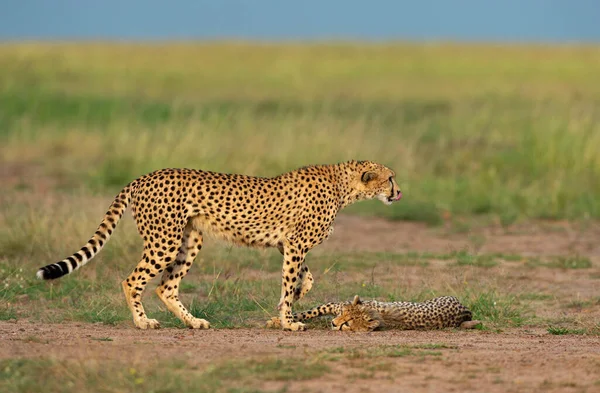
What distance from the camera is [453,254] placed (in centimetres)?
1014

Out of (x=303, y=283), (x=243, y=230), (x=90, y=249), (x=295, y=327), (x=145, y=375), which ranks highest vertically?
(x=243, y=230)

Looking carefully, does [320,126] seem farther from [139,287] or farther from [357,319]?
[139,287]

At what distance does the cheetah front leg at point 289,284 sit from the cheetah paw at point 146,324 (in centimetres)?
79

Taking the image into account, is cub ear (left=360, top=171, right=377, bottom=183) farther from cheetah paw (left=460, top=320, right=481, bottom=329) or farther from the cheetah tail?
the cheetah tail

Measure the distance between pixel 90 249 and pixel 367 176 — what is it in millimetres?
1901

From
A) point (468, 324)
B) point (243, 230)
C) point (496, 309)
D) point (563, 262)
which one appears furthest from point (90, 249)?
point (563, 262)

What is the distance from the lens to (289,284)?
7.16 m

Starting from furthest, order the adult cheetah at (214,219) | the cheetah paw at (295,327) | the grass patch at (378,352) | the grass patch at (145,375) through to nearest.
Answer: the cheetah paw at (295,327), the adult cheetah at (214,219), the grass patch at (378,352), the grass patch at (145,375)

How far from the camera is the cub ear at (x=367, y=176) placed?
7574mm

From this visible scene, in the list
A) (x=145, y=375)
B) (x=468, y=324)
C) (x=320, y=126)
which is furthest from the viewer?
(x=320, y=126)

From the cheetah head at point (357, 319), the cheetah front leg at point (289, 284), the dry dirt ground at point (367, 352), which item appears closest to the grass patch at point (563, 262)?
the dry dirt ground at point (367, 352)

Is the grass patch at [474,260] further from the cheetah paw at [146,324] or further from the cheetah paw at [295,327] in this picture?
the cheetah paw at [146,324]

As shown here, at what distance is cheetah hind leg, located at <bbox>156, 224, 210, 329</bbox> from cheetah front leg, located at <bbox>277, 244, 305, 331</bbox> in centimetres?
52

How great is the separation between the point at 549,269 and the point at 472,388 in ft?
15.5
